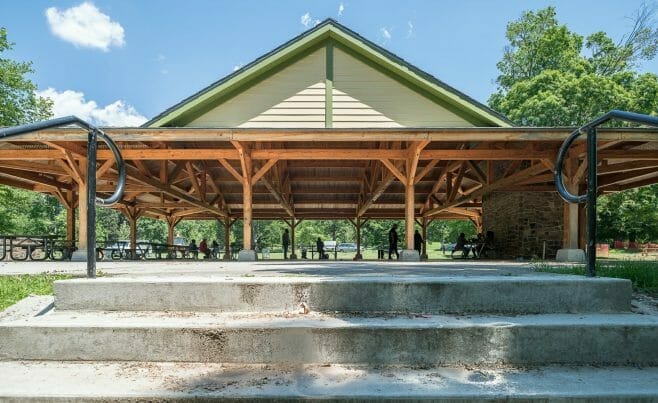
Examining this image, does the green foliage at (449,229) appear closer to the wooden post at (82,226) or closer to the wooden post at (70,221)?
the wooden post at (70,221)

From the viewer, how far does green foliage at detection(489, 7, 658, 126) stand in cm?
2655

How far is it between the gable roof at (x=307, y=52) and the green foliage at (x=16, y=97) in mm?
22354

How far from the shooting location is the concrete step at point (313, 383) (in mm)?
2100

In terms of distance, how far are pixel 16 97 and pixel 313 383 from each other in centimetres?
3365

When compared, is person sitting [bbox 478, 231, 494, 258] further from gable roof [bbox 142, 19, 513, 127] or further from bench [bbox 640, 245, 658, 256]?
bench [bbox 640, 245, 658, 256]

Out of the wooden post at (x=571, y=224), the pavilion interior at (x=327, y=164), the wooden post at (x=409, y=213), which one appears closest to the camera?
the pavilion interior at (x=327, y=164)

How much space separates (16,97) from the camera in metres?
27.1

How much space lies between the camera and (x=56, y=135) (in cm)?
848

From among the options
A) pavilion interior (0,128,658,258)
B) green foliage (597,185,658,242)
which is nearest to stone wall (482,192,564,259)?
pavilion interior (0,128,658,258)

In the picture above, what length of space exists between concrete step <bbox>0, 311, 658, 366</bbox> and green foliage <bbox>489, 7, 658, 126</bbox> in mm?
28190

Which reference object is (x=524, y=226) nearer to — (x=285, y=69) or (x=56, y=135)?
(x=285, y=69)

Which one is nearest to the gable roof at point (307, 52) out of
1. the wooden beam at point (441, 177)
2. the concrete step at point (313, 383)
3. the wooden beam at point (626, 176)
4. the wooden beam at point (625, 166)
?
the wooden beam at point (625, 166)

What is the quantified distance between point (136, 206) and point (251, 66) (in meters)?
11.8

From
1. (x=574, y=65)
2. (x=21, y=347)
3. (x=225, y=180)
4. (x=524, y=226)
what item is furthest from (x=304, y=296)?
(x=574, y=65)
